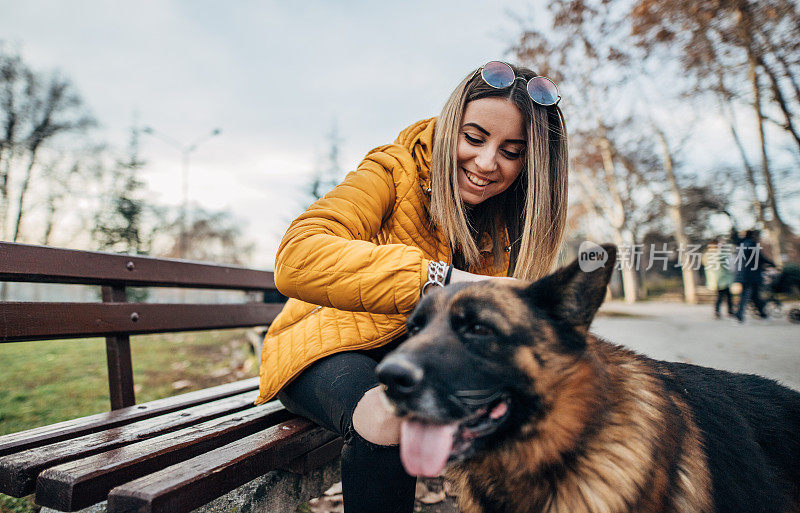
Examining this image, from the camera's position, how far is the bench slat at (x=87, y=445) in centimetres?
147

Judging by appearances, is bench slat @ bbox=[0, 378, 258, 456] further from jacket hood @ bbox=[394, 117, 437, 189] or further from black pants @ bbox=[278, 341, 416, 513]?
jacket hood @ bbox=[394, 117, 437, 189]

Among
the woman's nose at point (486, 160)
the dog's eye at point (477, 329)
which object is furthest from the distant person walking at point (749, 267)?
the dog's eye at point (477, 329)

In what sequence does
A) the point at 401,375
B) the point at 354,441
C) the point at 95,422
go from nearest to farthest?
the point at 401,375, the point at 354,441, the point at 95,422

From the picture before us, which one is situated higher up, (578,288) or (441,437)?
(578,288)

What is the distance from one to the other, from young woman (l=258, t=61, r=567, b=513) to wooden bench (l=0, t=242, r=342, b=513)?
12.0 inches

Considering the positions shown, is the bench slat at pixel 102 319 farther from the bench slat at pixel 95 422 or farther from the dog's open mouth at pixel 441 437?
the dog's open mouth at pixel 441 437

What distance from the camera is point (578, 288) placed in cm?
149

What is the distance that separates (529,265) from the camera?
97.9 inches

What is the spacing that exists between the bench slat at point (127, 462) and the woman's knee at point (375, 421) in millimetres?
669

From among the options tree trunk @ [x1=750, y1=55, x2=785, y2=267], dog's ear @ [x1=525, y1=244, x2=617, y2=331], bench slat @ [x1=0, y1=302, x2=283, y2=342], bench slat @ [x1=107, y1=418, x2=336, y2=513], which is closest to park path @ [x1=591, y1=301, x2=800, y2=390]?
dog's ear @ [x1=525, y1=244, x2=617, y2=331]

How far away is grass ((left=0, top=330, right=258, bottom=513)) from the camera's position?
4.13m

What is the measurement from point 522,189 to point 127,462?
7.86 ft

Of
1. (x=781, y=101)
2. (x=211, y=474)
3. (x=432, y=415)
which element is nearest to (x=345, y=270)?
(x=432, y=415)

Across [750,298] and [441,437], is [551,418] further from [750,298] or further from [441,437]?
[750,298]
